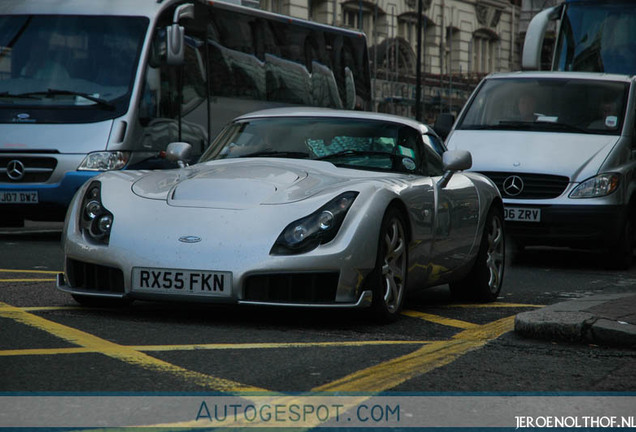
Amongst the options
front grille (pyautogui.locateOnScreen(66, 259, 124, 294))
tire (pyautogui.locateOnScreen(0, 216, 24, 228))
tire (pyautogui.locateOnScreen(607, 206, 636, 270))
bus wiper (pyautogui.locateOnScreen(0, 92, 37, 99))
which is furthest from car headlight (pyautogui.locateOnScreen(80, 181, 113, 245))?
tire (pyautogui.locateOnScreen(0, 216, 24, 228))

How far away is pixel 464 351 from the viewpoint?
5688 mm

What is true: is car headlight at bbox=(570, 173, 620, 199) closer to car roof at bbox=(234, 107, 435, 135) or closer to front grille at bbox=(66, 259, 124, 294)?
car roof at bbox=(234, 107, 435, 135)

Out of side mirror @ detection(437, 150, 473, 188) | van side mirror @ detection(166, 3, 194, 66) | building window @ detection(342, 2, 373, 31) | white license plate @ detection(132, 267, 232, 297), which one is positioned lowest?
white license plate @ detection(132, 267, 232, 297)

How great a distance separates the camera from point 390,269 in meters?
6.72

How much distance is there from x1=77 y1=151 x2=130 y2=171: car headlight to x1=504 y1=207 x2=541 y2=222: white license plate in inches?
162

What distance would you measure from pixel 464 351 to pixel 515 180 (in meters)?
5.90

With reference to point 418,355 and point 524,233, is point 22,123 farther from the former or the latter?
point 418,355

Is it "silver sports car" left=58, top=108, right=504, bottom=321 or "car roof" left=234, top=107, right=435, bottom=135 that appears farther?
"car roof" left=234, top=107, right=435, bottom=135

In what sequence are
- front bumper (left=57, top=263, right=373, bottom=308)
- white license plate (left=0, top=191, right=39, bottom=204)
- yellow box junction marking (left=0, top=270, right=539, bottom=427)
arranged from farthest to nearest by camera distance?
white license plate (left=0, top=191, right=39, bottom=204)
front bumper (left=57, top=263, right=373, bottom=308)
yellow box junction marking (left=0, top=270, right=539, bottom=427)

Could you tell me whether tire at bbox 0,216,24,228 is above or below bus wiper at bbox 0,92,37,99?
below

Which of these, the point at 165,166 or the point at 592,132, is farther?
the point at 165,166

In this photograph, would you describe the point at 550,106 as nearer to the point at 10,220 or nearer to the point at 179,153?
the point at 179,153

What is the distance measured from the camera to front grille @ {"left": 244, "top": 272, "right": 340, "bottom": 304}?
6.18m

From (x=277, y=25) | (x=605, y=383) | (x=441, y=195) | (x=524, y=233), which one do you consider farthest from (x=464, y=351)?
(x=277, y=25)
